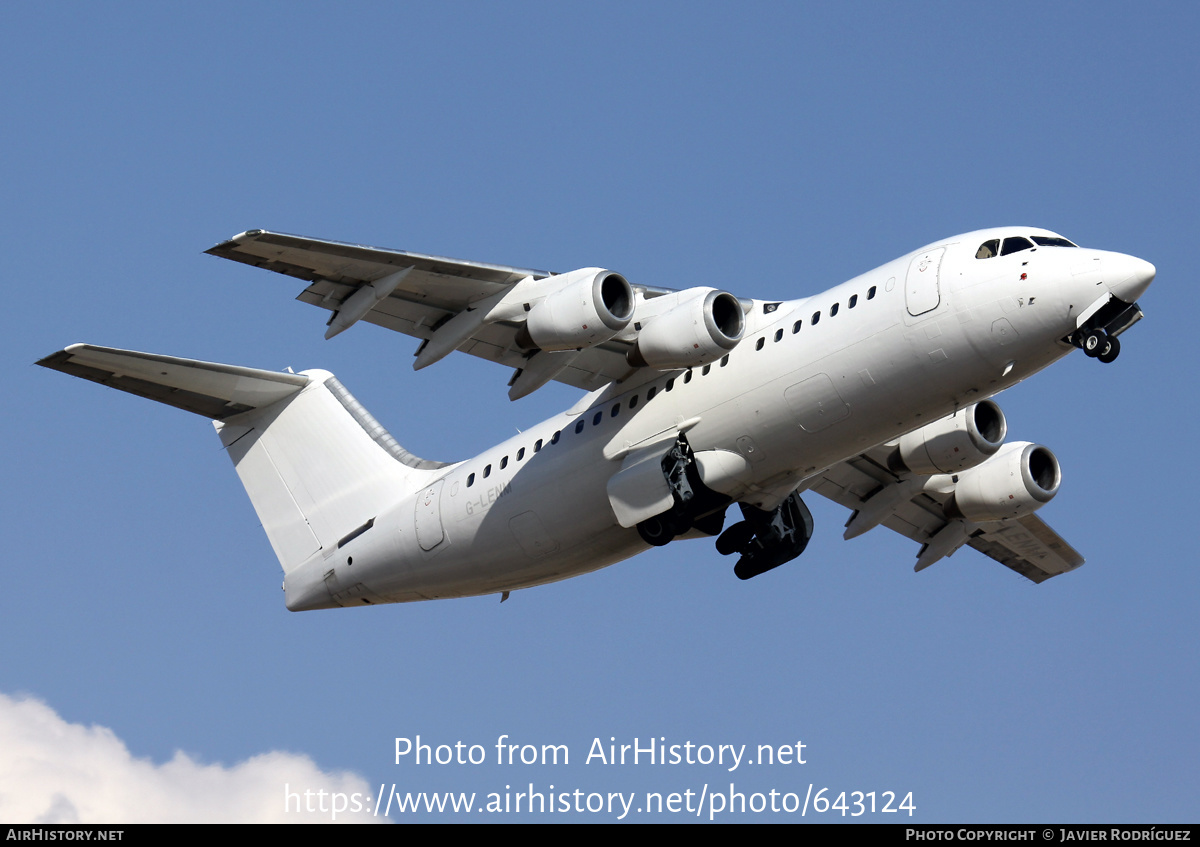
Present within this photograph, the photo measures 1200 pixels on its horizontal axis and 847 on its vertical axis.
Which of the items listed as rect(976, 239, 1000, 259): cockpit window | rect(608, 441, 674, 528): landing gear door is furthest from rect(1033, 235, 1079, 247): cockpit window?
rect(608, 441, 674, 528): landing gear door

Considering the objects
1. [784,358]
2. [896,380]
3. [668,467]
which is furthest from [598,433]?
[896,380]

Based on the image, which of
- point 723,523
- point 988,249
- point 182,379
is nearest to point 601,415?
point 723,523

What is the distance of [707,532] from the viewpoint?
15.7m

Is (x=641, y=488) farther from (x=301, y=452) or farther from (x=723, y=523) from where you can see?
(x=301, y=452)

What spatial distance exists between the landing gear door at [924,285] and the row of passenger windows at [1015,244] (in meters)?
0.37

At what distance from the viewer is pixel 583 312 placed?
13.2 meters

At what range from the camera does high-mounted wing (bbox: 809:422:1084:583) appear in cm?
1708

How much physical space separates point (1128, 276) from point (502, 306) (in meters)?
5.53

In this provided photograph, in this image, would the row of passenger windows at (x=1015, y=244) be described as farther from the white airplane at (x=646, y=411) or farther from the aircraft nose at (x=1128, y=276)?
the aircraft nose at (x=1128, y=276)

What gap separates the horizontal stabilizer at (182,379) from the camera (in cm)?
1498

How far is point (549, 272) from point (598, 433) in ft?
5.87

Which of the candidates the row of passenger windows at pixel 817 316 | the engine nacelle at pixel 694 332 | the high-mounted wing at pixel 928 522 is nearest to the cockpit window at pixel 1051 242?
the row of passenger windows at pixel 817 316

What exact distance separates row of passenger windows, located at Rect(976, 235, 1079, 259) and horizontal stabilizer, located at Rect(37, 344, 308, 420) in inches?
329
